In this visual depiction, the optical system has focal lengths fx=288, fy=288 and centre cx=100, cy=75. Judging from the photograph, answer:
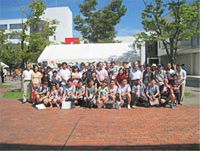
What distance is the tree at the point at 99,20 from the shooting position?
4791 centimetres

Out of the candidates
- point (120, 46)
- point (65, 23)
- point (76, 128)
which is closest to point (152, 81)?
point (76, 128)

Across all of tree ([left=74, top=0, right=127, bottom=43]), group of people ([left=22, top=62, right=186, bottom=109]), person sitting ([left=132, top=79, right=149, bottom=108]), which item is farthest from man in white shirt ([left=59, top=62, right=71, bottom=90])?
tree ([left=74, top=0, right=127, bottom=43])

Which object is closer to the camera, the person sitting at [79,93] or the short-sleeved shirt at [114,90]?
the short-sleeved shirt at [114,90]

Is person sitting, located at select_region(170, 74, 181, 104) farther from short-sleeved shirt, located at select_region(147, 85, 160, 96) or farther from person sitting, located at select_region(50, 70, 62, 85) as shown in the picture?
person sitting, located at select_region(50, 70, 62, 85)

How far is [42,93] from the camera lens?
12.0m

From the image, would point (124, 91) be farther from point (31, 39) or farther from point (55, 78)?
point (31, 39)

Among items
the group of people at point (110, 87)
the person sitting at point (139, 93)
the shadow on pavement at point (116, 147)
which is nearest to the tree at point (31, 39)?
the group of people at point (110, 87)

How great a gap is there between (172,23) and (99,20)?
113ft

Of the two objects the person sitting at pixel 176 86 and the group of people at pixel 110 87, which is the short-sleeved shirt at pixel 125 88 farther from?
the person sitting at pixel 176 86

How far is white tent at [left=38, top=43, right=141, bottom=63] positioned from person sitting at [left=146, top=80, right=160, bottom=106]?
23.1 ft

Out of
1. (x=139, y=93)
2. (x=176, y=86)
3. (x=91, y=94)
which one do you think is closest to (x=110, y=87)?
(x=91, y=94)

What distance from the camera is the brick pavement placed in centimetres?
617

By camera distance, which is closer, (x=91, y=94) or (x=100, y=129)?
(x=100, y=129)

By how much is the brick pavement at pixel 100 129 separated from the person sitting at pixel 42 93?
91 cm
